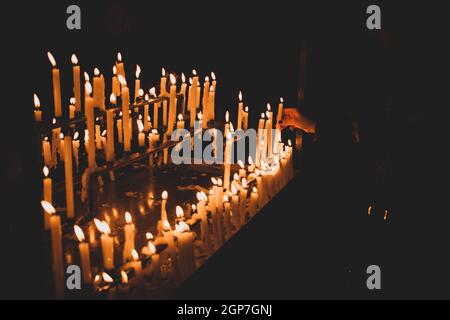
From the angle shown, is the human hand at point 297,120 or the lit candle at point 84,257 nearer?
the lit candle at point 84,257

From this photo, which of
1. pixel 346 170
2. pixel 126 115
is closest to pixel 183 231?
pixel 126 115

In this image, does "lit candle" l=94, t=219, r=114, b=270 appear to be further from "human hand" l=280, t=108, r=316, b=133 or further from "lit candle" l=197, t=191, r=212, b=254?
"human hand" l=280, t=108, r=316, b=133

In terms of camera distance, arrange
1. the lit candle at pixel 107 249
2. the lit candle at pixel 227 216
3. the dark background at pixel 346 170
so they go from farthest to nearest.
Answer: the dark background at pixel 346 170 < the lit candle at pixel 227 216 < the lit candle at pixel 107 249

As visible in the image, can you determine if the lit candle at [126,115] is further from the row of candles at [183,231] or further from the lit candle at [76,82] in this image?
the row of candles at [183,231]

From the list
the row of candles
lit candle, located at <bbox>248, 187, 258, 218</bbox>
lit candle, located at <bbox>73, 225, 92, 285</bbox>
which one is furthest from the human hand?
lit candle, located at <bbox>73, 225, 92, 285</bbox>

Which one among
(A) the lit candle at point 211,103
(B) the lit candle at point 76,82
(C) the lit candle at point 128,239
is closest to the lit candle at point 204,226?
(C) the lit candle at point 128,239

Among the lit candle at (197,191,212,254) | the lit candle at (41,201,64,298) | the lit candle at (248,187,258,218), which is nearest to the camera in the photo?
the lit candle at (41,201,64,298)

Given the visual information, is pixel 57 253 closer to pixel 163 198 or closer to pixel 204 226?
pixel 163 198

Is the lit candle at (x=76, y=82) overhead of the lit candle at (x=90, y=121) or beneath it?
overhead

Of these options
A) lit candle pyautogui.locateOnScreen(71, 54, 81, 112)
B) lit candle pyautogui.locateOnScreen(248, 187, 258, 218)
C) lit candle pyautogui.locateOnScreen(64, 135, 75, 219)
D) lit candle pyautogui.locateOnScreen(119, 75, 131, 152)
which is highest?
lit candle pyautogui.locateOnScreen(71, 54, 81, 112)

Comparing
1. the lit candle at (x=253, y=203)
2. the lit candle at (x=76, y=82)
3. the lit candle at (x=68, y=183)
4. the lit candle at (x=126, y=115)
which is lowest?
the lit candle at (x=253, y=203)

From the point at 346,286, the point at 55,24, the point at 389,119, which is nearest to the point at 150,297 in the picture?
the point at 346,286

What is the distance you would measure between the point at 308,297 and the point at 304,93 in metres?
1.87

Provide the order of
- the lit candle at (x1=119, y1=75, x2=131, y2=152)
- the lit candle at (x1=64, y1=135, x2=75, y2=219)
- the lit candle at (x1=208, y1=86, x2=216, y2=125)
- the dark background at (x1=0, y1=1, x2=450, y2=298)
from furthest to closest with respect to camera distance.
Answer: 1. the lit candle at (x1=208, y1=86, x2=216, y2=125)
2. the dark background at (x1=0, y1=1, x2=450, y2=298)
3. the lit candle at (x1=119, y1=75, x2=131, y2=152)
4. the lit candle at (x1=64, y1=135, x2=75, y2=219)
